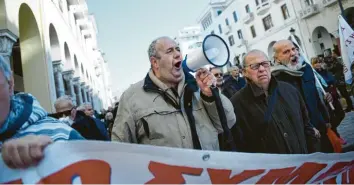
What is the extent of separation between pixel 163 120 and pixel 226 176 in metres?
0.79

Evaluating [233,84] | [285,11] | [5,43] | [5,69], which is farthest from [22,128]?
[285,11]

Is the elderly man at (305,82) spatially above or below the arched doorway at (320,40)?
below

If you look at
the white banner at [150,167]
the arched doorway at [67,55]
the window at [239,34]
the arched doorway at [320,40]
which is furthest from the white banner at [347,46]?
the window at [239,34]

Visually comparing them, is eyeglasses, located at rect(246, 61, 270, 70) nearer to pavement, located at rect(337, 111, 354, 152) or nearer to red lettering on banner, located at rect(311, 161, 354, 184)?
red lettering on banner, located at rect(311, 161, 354, 184)

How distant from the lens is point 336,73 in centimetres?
916

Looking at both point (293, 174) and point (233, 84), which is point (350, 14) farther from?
point (293, 174)

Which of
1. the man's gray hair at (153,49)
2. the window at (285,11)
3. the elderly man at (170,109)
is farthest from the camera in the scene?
the window at (285,11)

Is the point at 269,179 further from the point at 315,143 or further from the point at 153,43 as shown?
the point at 315,143

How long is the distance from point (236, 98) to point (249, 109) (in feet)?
0.72

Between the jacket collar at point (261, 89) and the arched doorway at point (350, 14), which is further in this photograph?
the arched doorway at point (350, 14)

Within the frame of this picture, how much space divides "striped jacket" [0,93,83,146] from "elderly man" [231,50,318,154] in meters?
1.80

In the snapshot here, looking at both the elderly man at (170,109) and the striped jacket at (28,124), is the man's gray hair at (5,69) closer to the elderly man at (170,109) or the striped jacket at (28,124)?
the striped jacket at (28,124)

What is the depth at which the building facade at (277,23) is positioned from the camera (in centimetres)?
2533

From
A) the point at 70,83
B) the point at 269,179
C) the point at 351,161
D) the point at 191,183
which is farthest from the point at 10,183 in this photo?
the point at 70,83
